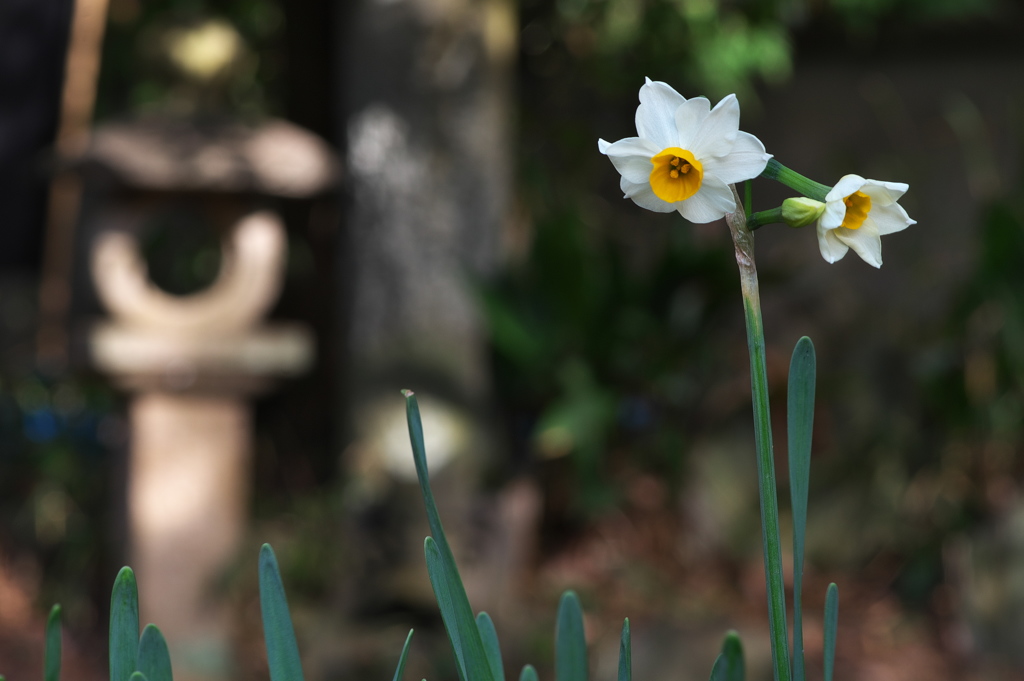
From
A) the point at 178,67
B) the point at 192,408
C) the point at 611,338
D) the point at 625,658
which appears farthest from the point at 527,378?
the point at 625,658

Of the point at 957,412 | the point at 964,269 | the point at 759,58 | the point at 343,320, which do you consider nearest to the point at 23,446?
the point at 343,320

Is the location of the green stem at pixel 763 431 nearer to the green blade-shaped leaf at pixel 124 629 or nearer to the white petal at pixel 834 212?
the white petal at pixel 834 212

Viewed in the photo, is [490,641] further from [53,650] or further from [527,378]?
[527,378]

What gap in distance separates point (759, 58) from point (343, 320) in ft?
5.69

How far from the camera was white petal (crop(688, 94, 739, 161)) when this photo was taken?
23.6 inches

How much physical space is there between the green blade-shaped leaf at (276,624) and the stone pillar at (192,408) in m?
2.52

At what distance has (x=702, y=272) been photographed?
3.49m

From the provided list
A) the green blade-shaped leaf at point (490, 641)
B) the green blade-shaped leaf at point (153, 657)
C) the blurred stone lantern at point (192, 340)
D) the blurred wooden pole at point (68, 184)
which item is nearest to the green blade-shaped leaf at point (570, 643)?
the green blade-shaped leaf at point (490, 641)

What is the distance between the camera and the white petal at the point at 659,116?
0.62 meters

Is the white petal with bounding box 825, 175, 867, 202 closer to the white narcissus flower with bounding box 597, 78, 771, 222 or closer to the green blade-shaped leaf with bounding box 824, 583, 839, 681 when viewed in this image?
the white narcissus flower with bounding box 597, 78, 771, 222

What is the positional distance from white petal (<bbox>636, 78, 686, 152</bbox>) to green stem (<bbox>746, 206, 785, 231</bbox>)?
68 mm

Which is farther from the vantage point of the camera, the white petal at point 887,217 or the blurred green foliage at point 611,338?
the blurred green foliage at point 611,338

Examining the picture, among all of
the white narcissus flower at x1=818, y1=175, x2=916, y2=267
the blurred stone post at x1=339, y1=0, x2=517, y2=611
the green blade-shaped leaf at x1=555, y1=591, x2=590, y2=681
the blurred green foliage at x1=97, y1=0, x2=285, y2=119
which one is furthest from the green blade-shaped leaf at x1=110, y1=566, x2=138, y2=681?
the blurred green foliage at x1=97, y1=0, x2=285, y2=119

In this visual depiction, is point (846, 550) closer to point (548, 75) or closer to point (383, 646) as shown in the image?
point (383, 646)
